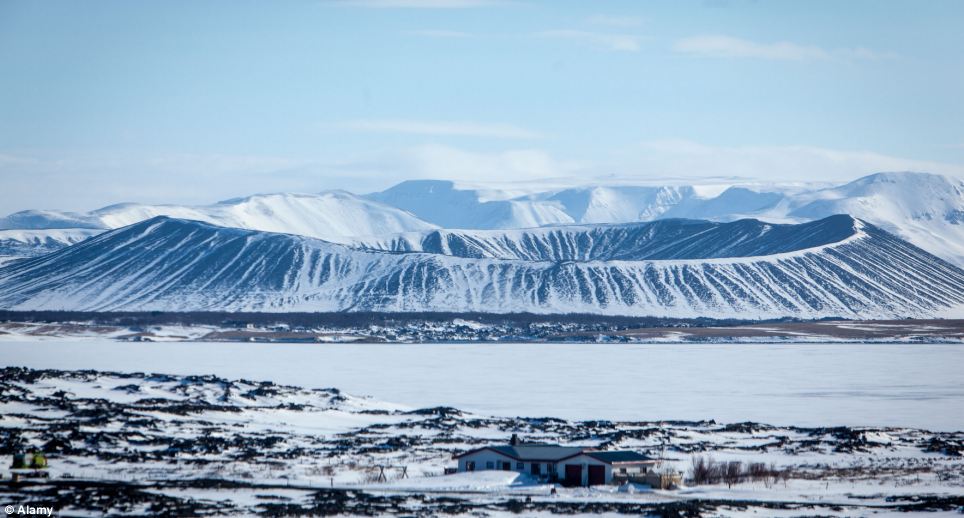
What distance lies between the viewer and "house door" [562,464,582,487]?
5559cm

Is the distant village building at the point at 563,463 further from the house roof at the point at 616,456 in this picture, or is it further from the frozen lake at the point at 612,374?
the frozen lake at the point at 612,374

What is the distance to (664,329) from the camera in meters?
174

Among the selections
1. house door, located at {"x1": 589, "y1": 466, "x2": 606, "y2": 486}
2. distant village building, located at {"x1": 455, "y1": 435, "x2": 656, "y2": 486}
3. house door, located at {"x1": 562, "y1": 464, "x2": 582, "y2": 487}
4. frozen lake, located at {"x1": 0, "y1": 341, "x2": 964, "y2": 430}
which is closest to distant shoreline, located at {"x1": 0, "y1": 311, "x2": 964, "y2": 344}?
frozen lake, located at {"x1": 0, "y1": 341, "x2": 964, "y2": 430}

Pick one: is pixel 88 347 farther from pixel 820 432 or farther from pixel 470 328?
pixel 820 432

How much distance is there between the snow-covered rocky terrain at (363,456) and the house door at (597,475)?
4.25 ft

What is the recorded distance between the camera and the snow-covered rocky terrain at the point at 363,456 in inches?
1871

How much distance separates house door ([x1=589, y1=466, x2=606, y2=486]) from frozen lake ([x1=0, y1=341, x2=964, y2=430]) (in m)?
20.9

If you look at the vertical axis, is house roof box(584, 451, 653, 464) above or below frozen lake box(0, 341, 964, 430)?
below

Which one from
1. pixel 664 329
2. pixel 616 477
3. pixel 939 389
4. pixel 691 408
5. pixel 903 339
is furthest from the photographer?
pixel 664 329

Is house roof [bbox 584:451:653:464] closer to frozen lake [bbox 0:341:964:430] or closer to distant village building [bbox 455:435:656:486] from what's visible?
distant village building [bbox 455:435:656:486]

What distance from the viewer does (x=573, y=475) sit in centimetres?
5575

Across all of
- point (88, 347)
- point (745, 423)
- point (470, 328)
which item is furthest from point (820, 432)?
point (470, 328)

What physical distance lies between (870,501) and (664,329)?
4936 inches

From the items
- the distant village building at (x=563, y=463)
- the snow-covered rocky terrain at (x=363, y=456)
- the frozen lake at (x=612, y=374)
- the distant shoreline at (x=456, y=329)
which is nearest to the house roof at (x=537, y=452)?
the distant village building at (x=563, y=463)
